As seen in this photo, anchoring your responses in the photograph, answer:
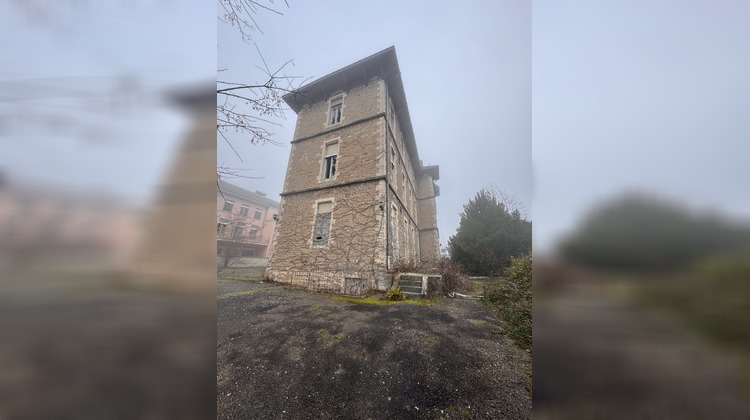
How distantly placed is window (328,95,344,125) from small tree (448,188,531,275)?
9103 mm

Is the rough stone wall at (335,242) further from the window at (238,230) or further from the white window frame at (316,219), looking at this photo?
the window at (238,230)

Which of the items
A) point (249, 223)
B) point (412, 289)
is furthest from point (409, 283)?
point (249, 223)

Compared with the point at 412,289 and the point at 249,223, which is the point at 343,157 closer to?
the point at 412,289

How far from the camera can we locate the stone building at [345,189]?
7673mm

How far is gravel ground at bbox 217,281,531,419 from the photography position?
1847 millimetres

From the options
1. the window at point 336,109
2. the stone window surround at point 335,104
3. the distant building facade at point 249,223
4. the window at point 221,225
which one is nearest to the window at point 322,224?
the window at point 221,225

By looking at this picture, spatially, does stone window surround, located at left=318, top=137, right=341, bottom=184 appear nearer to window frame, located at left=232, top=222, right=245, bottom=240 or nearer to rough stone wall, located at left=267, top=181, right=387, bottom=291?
rough stone wall, located at left=267, top=181, right=387, bottom=291

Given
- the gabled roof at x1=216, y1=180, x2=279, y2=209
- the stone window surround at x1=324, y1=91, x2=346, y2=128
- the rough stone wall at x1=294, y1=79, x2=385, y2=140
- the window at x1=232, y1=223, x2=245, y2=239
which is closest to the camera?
the rough stone wall at x1=294, y1=79, x2=385, y2=140

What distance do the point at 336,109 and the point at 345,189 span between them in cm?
446
